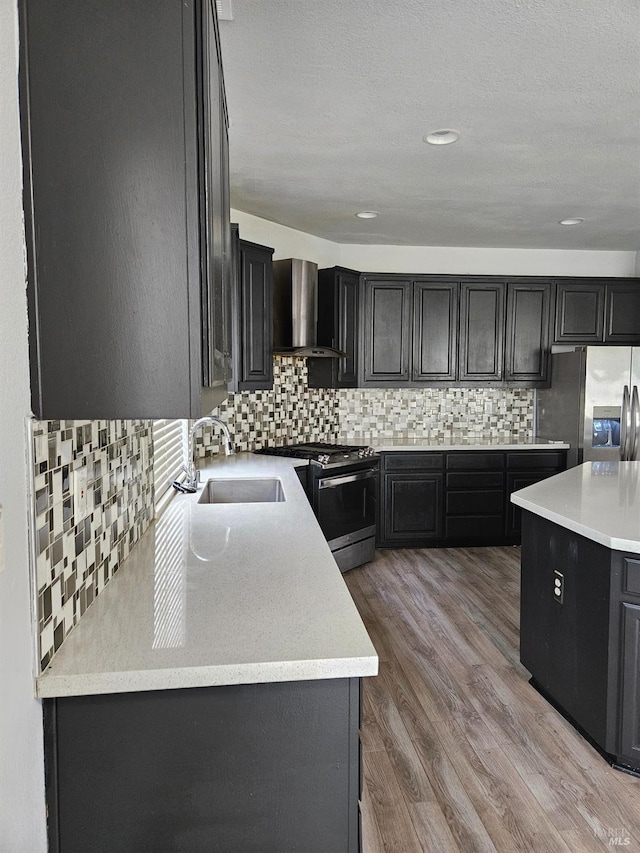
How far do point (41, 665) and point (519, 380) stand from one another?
491 cm

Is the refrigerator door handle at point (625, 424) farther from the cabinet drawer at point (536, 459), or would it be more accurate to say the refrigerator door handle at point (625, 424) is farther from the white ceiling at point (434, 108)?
the white ceiling at point (434, 108)

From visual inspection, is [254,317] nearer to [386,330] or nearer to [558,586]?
[386,330]

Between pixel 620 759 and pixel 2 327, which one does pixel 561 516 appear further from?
pixel 2 327

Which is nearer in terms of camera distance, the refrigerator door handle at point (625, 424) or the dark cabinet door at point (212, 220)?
the dark cabinet door at point (212, 220)

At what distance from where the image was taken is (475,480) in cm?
507

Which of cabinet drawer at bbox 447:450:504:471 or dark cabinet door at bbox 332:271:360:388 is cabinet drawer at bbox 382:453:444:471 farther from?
dark cabinet door at bbox 332:271:360:388

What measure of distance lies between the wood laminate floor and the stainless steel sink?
3.14 feet

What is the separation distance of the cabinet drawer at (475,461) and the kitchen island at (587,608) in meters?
2.04

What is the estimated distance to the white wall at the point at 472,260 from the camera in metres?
5.38

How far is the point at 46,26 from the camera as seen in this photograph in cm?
103

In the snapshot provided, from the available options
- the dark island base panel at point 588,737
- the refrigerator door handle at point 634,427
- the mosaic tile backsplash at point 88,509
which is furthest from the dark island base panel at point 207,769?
the refrigerator door handle at point 634,427

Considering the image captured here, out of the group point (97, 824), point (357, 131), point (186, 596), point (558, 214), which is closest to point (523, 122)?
point (357, 131)

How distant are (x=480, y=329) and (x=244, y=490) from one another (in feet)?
9.73

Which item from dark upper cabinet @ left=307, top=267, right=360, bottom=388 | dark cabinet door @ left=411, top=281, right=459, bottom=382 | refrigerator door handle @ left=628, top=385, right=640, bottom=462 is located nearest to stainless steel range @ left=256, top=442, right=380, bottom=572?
dark upper cabinet @ left=307, top=267, right=360, bottom=388
